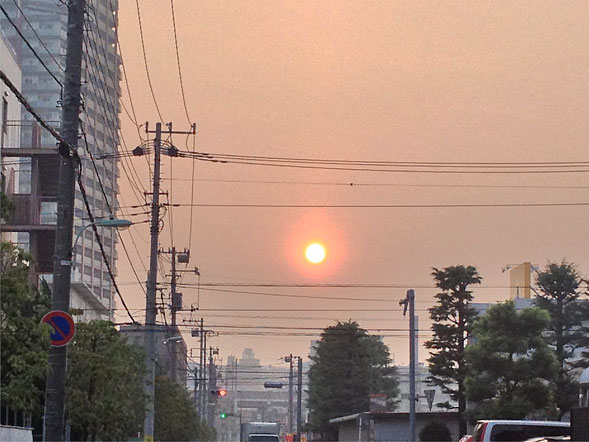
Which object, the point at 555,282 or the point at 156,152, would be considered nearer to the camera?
the point at 156,152

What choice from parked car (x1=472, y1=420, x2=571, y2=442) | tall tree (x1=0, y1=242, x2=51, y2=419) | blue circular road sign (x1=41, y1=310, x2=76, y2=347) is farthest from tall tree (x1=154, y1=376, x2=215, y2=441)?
blue circular road sign (x1=41, y1=310, x2=76, y2=347)

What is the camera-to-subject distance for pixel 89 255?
655 ft

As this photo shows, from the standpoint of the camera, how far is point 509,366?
61.4 metres

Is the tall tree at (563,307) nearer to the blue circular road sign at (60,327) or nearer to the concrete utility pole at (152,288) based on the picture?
the concrete utility pole at (152,288)

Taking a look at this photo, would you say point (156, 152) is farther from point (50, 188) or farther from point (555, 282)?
point (555, 282)

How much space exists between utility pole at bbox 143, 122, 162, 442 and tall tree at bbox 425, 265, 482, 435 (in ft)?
77.2

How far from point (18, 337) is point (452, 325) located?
46.6 meters

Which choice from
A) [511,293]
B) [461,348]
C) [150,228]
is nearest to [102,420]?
[150,228]

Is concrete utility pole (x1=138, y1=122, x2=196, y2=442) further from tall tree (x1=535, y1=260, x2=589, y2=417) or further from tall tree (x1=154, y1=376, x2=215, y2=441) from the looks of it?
tall tree (x1=535, y1=260, x2=589, y2=417)

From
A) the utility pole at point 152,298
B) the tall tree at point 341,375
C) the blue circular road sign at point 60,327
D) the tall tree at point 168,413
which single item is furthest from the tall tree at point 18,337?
the tall tree at point 341,375

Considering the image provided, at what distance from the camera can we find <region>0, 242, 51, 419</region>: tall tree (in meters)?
26.3

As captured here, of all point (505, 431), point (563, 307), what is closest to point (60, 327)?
point (505, 431)

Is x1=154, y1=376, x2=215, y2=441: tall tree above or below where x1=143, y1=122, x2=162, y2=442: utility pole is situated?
below

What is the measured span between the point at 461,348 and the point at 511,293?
156 feet
